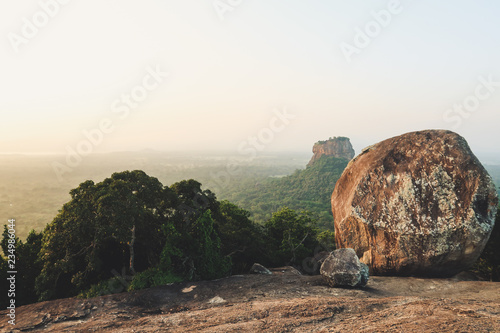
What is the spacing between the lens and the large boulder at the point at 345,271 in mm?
10180

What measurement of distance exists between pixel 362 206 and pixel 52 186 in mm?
113269

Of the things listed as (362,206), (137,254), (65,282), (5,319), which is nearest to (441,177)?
(362,206)

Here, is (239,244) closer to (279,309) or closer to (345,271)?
(345,271)

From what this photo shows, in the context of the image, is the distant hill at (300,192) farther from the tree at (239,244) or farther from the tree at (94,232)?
the tree at (94,232)

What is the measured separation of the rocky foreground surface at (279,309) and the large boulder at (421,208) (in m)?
1.08

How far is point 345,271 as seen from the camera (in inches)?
405

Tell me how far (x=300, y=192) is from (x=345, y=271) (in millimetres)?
78574

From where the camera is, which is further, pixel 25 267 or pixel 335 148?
pixel 335 148

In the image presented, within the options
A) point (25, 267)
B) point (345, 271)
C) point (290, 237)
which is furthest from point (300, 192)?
point (25, 267)

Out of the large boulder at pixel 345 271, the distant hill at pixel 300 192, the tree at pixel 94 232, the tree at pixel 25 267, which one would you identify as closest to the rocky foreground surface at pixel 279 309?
the large boulder at pixel 345 271

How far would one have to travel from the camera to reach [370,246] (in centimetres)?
1220

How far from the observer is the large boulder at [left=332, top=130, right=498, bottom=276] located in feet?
35.1

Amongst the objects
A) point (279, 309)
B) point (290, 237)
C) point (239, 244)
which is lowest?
point (290, 237)

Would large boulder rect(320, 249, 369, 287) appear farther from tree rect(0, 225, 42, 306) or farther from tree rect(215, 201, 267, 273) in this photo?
tree rect(0, 225, 42, 306)
